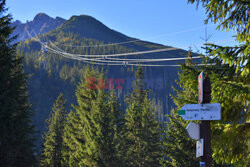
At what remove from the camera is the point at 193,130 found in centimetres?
464

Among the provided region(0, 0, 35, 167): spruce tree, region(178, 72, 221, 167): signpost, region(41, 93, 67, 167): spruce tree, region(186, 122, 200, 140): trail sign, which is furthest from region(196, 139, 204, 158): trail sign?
region(41, 93, 67, 167): spruce tree

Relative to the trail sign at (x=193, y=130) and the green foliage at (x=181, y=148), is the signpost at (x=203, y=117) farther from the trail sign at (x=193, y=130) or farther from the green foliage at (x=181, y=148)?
the green foliage at (x=181, y=148)

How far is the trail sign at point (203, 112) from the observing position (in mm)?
4483

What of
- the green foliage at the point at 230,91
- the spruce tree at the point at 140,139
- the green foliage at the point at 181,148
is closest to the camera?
the green foliage at the point at 230,91

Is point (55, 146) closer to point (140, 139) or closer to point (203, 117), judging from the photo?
point (140, 139)

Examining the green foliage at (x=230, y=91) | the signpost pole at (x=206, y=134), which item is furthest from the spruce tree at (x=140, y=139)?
the signpost pole at (x=206, y=134)

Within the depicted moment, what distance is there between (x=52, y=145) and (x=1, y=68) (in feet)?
71.7

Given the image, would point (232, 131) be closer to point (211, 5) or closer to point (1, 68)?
point (211, 5)

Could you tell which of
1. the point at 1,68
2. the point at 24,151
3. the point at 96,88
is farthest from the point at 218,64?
the point at 96,88

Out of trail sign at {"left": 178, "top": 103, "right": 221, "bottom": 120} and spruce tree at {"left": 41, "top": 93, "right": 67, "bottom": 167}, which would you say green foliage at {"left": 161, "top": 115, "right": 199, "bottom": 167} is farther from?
spruce tree at {"left": 41, "top": 93, "right": 67, "bottom": 167}

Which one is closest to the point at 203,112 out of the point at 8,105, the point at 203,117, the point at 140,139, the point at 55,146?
the point at 203,117

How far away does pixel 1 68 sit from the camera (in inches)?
651

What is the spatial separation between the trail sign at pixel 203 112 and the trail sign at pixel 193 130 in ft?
0.49

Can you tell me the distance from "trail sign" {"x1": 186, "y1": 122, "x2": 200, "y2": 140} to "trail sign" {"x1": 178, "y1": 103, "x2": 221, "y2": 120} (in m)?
0.15
